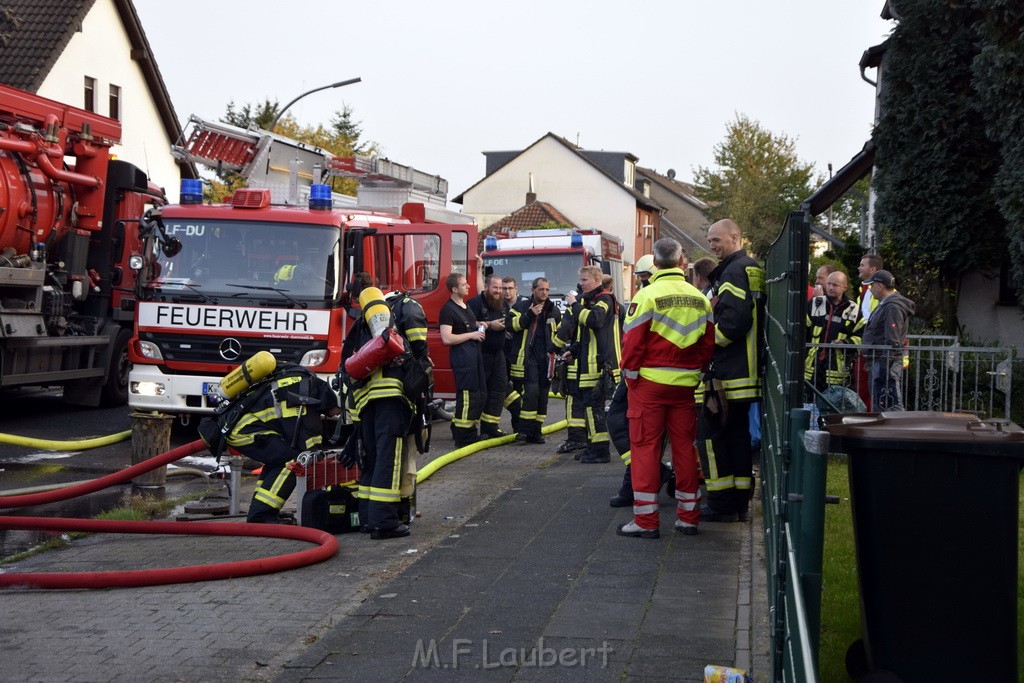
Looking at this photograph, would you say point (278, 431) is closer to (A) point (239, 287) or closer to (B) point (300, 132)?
(A) point (239, 287)

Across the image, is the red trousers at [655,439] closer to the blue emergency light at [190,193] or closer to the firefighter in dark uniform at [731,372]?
the firefighter in dark uniform at [731,372]

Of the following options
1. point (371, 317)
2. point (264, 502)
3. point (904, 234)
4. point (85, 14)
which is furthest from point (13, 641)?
point (85, 14)

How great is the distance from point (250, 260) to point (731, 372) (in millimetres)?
5748

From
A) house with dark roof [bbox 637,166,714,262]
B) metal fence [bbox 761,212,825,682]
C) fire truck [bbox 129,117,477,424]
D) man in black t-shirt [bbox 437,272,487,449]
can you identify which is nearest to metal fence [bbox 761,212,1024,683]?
metal fence [bbox 761,212,825,682]

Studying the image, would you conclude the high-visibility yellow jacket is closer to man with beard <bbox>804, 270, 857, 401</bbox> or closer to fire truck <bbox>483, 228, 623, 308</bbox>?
man with beard <bbox>804, 270, 857, 401</bbox>

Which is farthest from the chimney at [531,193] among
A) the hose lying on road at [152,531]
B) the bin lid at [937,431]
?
the bin lid at [937,431]

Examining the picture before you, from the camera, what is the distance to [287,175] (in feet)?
53.6

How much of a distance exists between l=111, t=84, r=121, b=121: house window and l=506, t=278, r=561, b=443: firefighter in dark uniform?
73.9ft

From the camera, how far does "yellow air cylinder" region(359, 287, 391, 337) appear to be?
747 cm

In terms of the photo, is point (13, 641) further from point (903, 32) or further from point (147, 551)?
point (903, 32)

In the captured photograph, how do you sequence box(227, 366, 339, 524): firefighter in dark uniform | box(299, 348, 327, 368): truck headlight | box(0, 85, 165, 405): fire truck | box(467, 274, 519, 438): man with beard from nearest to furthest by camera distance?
box(227, 366, 339, 524): firefighter in dark uniform → box(299, 348, 327, 368): truck headlight → box(467, 274, 519, 438): man with beard → box(0, 85, 165, 405): fire truck

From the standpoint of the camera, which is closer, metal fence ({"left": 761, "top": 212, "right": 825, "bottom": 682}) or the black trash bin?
metal fence ({"left": 761, "top": 212, "right": 825, "bottom": 682})

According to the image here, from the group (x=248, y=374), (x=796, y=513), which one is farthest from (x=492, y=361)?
(x=796, y=513)

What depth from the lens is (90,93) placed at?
101ft
